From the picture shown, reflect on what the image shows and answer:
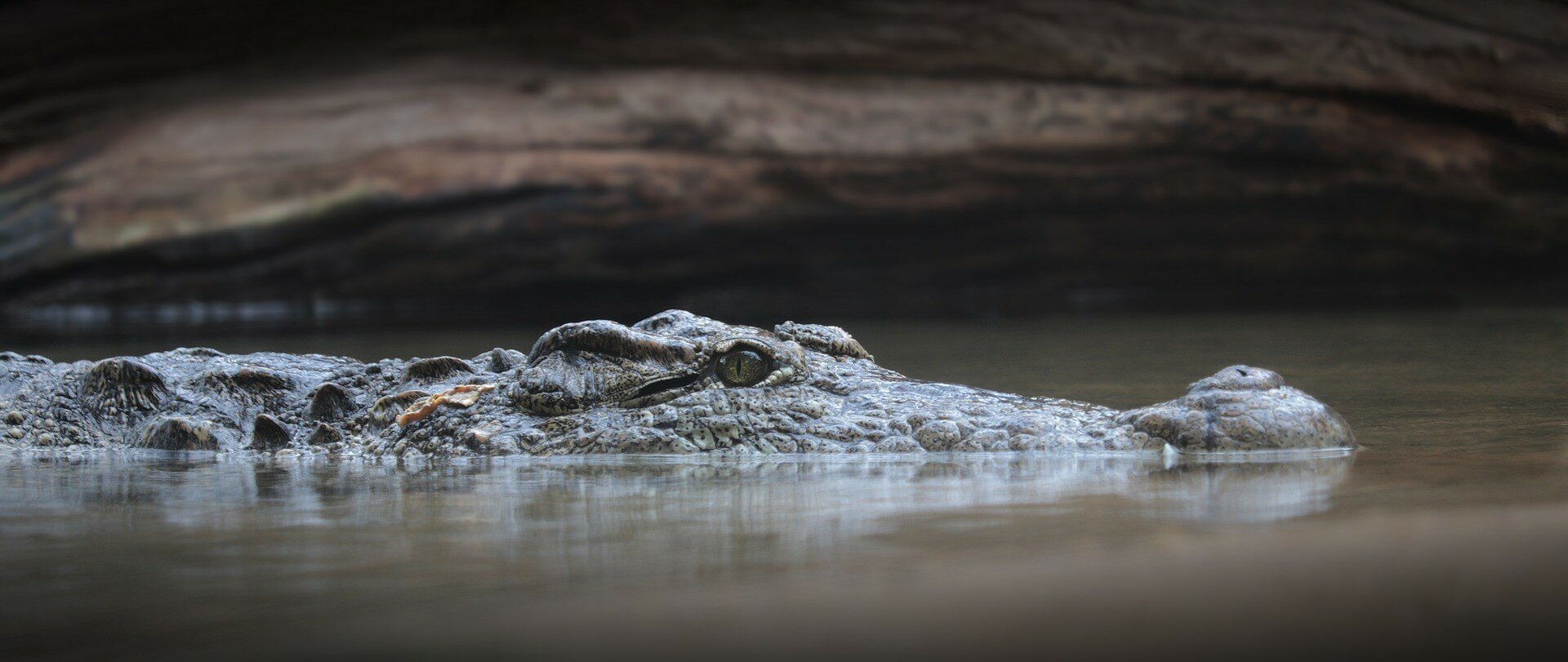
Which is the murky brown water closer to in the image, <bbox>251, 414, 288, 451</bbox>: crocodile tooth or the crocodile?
the crocodile

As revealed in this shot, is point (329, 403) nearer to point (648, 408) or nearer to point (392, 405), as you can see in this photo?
point (392, 405)

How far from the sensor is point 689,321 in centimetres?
380

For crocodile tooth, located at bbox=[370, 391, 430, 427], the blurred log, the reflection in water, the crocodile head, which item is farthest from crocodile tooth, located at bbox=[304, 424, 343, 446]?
the blurred log

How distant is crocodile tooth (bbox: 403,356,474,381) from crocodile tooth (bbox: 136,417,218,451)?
2.05 feet

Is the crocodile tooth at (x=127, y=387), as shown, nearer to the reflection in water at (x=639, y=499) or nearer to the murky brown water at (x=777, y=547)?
the murky brown water at (x=777, y=547)

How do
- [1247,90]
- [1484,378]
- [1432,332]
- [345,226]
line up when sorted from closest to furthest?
[1484,378] → [1432,332] → [1247,90] → [345,226]

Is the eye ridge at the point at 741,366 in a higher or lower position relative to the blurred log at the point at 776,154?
lower

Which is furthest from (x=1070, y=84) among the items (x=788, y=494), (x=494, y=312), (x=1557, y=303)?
(x=788, y=494)

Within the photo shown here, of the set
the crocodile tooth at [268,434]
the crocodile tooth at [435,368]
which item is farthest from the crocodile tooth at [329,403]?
the crocodile tooth at [435,368]

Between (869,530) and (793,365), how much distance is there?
1390mm

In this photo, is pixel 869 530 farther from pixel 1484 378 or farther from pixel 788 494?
pixel 1484 378

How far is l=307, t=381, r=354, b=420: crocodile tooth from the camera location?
162 inches

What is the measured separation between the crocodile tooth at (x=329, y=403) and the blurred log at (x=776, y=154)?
19.8ft

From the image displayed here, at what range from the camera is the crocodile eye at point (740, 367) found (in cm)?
368
